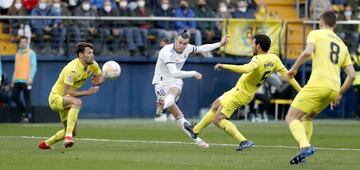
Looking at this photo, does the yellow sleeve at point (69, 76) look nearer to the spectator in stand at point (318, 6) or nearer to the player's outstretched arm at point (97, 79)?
the player's outstretched arm at point (97, 79)

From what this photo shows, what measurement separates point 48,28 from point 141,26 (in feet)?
9.55

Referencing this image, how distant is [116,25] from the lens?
1289 inches

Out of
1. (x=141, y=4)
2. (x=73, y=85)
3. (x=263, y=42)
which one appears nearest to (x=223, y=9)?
(x=141, y=4)

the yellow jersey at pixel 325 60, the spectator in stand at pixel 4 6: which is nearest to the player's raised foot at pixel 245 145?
the yellow jersey at pixel 325 60

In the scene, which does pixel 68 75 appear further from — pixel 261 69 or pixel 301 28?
pixel 301 28

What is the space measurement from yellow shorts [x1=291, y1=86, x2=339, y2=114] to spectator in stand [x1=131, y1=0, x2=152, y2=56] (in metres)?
17.6

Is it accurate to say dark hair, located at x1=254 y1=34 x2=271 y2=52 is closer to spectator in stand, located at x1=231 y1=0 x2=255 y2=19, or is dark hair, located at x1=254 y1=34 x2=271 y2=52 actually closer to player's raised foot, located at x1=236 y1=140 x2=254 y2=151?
player's raised foot, located at x1=236 y1=140 x2=254 y2=151

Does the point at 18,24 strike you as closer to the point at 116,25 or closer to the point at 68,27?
the point at 68,27

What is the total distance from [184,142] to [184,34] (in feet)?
6.94

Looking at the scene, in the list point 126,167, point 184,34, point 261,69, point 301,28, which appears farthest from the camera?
point 301,28

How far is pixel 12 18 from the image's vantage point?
Result: 31.4 metres

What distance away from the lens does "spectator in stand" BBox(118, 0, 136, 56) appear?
32438mm

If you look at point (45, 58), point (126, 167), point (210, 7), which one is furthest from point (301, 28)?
point (126, 167)

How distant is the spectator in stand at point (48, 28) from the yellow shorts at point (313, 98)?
17.5 metres
